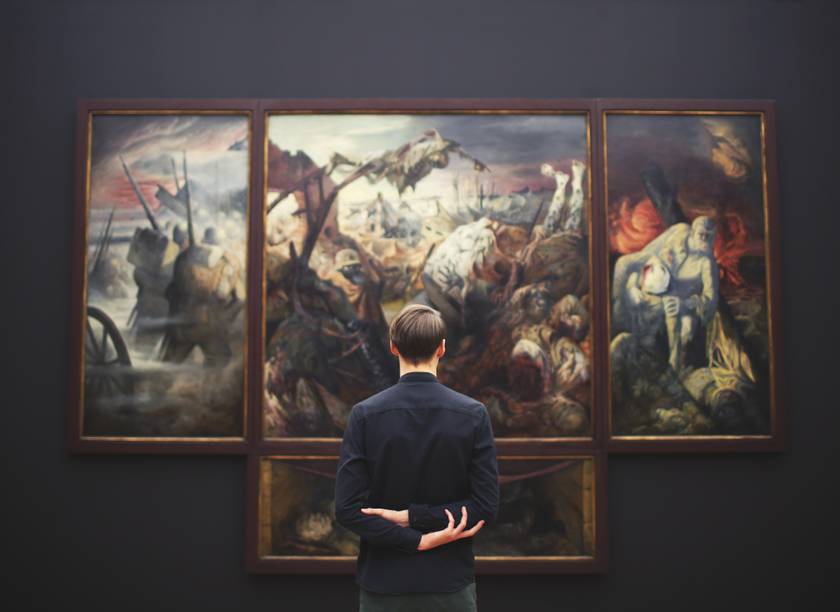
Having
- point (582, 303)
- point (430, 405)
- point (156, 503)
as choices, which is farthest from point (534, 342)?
point (156, 503)

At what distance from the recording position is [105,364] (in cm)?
518

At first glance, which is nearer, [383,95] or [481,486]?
[481,486]

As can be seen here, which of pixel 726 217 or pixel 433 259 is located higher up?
pixel 726 217

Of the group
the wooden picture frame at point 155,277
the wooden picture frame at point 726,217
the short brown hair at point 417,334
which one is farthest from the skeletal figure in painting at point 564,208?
the short brown hair at point 417,334

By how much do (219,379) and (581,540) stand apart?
2868 mm

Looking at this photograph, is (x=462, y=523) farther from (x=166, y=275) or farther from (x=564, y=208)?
(x=166, y=275)

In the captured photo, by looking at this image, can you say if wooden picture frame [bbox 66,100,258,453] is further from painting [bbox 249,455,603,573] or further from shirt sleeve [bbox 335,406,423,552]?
shirt sleeve [bbox 335,406,423,552]

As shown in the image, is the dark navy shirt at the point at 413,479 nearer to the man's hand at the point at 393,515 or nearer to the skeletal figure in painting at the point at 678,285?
the man's hand at the point at 393,515

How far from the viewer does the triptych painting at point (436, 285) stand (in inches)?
202

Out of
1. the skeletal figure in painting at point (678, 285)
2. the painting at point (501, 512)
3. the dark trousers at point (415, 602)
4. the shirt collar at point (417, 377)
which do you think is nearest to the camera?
the dark trousers at point (415, 602)

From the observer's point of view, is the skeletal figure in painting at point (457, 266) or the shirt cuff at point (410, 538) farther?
the skeletal figure in painting at point (457, 266)

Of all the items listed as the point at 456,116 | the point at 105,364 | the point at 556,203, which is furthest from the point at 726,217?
the point at 105,364

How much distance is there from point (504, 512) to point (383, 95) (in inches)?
127

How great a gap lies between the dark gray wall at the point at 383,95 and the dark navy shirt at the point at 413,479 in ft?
Result: 7.74
